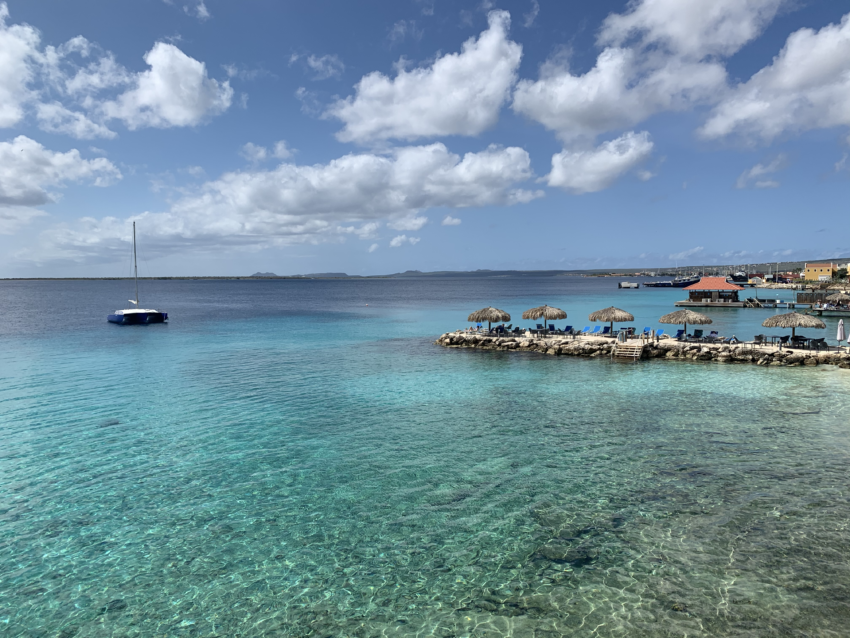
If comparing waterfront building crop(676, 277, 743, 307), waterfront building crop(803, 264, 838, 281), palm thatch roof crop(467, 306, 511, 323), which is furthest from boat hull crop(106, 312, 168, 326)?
waterfront building crop(803, 264, 838, 281)

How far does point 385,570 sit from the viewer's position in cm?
826

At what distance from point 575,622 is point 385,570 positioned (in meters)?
3.10

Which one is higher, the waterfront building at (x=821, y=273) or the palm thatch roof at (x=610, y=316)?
the waterfront building at (x=821, y=273)

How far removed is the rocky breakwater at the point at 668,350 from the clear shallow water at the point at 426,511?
4.48 meters

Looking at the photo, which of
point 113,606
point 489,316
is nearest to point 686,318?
point 489,316

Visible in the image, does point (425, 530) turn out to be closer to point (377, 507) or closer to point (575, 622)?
point (377, 507)

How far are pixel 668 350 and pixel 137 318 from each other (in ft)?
164

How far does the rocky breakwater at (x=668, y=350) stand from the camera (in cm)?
2522

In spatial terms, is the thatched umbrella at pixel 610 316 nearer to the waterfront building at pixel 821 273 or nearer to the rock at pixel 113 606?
the rock at pixel 113 606

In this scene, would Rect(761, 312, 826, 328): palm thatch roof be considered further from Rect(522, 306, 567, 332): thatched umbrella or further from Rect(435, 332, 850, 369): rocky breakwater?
Rect(522, 306, 567, 332): thatched umbrella

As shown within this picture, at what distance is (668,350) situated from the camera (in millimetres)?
28250

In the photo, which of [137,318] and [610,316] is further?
[137,318]

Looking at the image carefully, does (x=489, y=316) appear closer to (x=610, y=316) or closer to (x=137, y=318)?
(x=610, y=316)

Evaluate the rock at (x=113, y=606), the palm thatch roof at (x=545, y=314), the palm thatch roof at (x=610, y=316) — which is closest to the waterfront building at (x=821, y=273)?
the palm thatch roof at (x=610, y=316)
